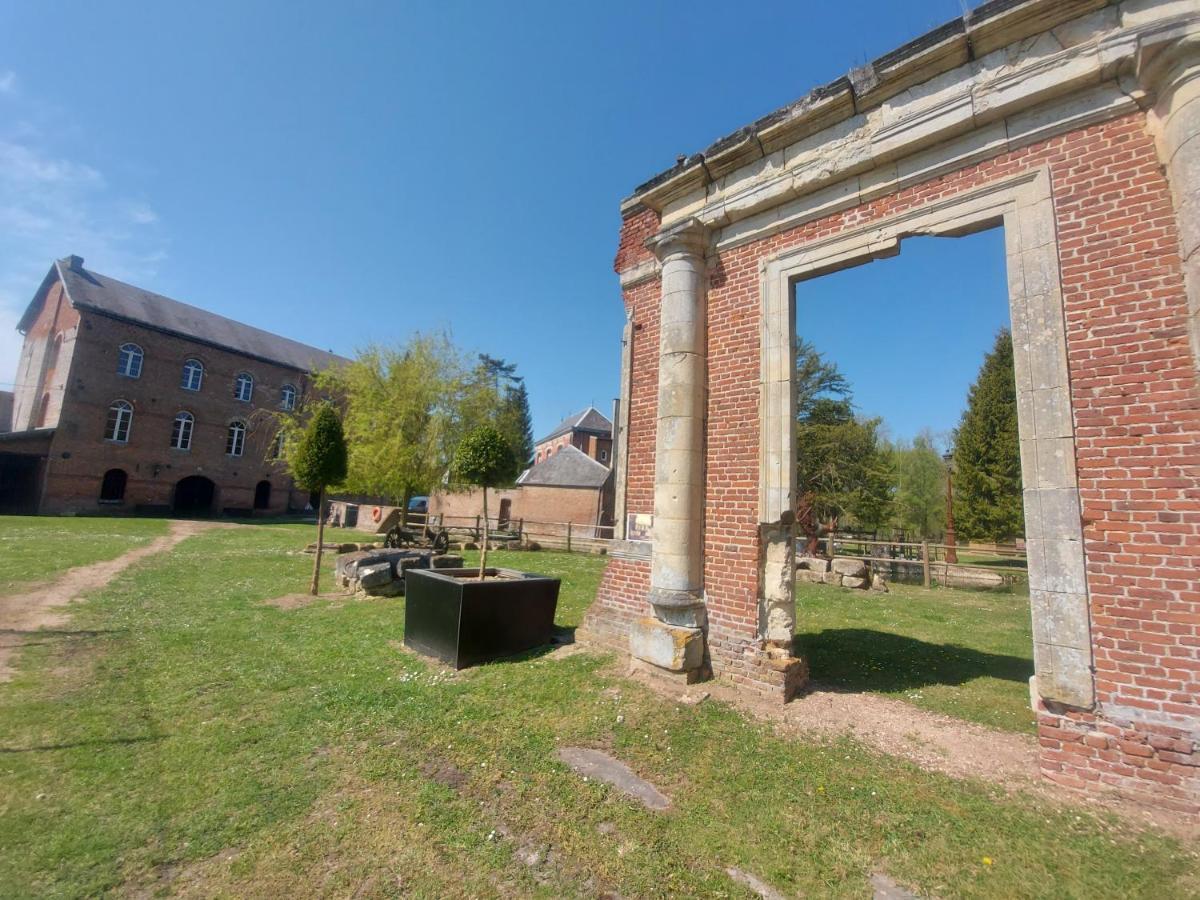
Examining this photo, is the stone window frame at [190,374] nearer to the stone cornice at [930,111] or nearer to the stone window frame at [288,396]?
the stone window frame at [288,396]

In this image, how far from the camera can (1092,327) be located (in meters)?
3.71

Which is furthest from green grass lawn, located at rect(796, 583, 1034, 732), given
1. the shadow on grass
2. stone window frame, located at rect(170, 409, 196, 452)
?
stone window frame, located at rect(170, 409, 196, 452)

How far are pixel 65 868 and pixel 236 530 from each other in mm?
22118

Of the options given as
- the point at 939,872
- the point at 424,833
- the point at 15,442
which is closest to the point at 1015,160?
the point at 939,872

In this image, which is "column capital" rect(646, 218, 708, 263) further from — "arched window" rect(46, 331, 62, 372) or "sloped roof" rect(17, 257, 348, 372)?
"arched window" rect(46, 331, 62, 372)

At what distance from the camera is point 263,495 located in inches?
1212

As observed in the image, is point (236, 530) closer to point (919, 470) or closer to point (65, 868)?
point (65, 868)

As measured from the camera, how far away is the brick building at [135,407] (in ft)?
76.6

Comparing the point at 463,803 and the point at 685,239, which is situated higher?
the point at 685,239

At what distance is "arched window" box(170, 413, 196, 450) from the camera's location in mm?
27078

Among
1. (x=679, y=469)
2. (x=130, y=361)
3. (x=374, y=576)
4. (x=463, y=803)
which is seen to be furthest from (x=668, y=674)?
(x=130, y=361)

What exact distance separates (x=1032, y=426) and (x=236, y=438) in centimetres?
3568

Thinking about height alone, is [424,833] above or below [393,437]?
below

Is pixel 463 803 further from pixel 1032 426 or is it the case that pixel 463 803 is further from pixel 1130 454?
pixel 1130 454
